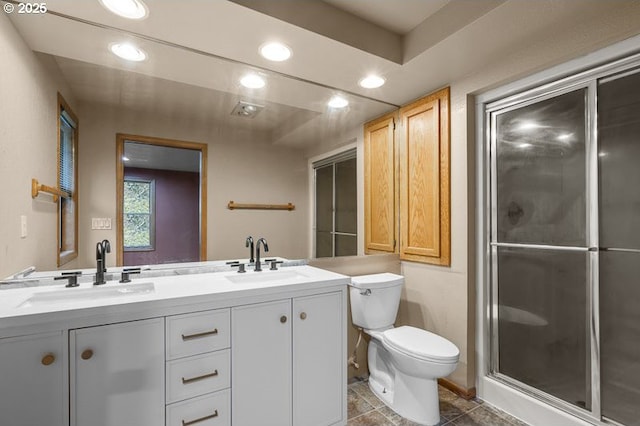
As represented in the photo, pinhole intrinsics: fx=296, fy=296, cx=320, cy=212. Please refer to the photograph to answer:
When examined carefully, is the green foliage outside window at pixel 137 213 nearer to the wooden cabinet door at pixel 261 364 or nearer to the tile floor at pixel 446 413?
the wooden cabinet door at pixel 261 364

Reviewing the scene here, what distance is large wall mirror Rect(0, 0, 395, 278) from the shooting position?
1.46 metres

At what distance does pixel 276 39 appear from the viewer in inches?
66.6

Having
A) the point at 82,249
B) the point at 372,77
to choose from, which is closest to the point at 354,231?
the point at 372,77

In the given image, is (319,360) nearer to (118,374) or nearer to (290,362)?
(290,362)

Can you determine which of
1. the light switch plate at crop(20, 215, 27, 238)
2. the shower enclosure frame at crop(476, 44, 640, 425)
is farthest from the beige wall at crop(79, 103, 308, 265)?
the shower enclosure frame at crop(476, 44, 640, 425)

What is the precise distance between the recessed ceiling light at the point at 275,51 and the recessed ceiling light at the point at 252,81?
0.21 meters

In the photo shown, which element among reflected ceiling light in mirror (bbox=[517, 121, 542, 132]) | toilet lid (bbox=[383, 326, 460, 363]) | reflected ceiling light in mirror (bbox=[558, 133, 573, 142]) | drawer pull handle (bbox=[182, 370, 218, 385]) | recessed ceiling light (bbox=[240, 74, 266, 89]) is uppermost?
recessed ceiling light (bbox=[240, 74, 266, 89])

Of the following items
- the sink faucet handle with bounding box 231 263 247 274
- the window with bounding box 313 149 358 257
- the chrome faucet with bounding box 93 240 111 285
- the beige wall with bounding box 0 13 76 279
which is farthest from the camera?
the window with bounding box 313 149 358 257

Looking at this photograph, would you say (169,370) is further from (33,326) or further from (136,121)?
(136,121)

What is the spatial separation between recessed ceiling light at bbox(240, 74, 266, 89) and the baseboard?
2.59 meters

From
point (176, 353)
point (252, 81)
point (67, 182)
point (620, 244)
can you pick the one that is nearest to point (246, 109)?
point (252, 81)

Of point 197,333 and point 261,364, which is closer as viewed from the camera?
point 197,333

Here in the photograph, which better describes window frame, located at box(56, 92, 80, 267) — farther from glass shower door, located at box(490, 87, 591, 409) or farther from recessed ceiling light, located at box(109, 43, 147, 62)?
glass shower door, located at box(490, 87, 591, 409)

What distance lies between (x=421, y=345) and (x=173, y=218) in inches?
68.4
